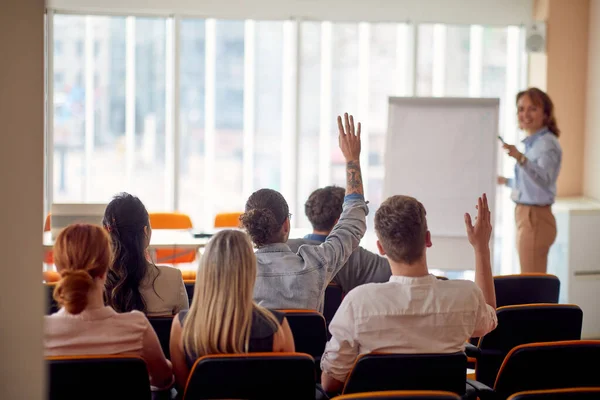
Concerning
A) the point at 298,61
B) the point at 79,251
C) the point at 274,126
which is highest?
the point at 298,61

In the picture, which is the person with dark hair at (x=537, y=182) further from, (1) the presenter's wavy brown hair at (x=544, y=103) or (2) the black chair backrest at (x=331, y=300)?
(2) the black chair backrest at (x=331, y=300)

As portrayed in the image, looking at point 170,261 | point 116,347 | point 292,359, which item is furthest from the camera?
point 170,261

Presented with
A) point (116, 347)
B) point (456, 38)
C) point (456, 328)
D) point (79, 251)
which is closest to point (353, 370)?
point (456, 328)

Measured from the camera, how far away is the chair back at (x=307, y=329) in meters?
2.68

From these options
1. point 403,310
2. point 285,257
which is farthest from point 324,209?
point 403,310

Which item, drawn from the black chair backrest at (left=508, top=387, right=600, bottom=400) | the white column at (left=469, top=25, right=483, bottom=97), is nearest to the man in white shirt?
the black chair backrest at (left=508, top=387, right=600, bottom=400)

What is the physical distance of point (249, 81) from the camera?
6859 mm

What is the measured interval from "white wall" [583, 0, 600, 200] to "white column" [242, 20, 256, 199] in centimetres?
316

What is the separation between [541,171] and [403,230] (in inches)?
137

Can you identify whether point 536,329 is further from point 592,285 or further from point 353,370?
point 592,285

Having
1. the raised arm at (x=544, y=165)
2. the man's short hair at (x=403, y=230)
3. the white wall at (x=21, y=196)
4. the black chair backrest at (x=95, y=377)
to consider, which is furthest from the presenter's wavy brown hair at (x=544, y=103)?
the white wall at (x=21, y=196)

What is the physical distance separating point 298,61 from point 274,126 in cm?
65

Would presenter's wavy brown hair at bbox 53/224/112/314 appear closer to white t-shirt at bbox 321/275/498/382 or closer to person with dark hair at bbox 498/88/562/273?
white t-shirt at bbox 321/275/498/382

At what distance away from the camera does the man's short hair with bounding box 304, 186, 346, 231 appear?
149 inches
